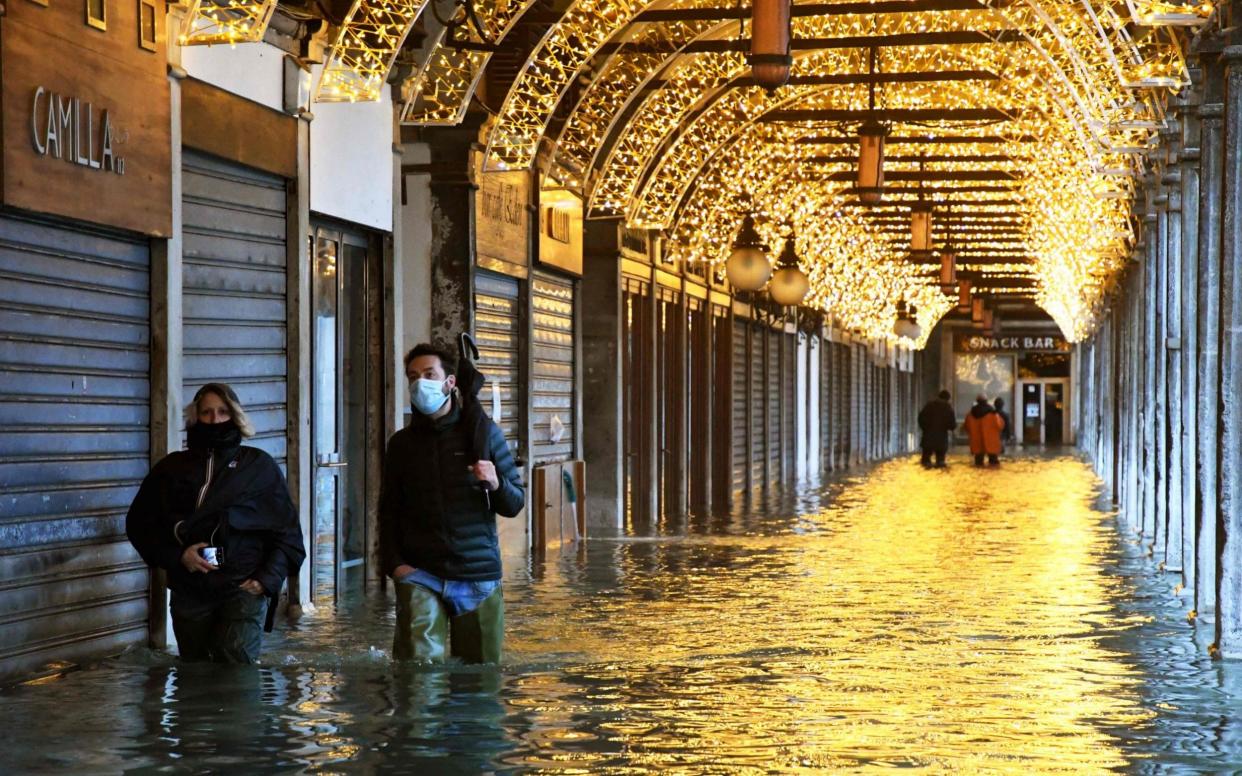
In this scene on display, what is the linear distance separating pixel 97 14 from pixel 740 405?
21.9 meters

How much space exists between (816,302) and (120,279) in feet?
94.7

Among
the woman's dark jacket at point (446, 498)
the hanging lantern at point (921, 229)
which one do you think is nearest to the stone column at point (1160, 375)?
the woman's dark jacket at point (446, 498)

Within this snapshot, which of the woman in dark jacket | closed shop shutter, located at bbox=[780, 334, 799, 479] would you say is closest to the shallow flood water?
the woman in dark jacket

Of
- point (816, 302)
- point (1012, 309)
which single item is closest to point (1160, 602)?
point (816, 302)

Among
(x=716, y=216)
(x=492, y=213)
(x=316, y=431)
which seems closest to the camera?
(x=316, y=431)

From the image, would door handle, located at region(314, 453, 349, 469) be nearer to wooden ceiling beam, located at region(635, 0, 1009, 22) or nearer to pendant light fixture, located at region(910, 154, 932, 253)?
wooden ceiling beam, located at region(635, 0, 1009, 22)

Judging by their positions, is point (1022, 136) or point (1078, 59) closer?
point (1078, 59)

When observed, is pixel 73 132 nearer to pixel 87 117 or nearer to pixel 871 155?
pixel 87 117

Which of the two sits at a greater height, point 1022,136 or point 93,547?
point 1022,136

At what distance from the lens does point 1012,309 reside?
252 ft

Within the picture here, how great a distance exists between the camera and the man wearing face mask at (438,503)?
8.43 meters

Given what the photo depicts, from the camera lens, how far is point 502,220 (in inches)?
658

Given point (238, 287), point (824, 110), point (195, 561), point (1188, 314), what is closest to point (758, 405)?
point (824, 110)

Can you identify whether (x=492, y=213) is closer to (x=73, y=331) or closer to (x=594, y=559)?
(x=594, y=559)
